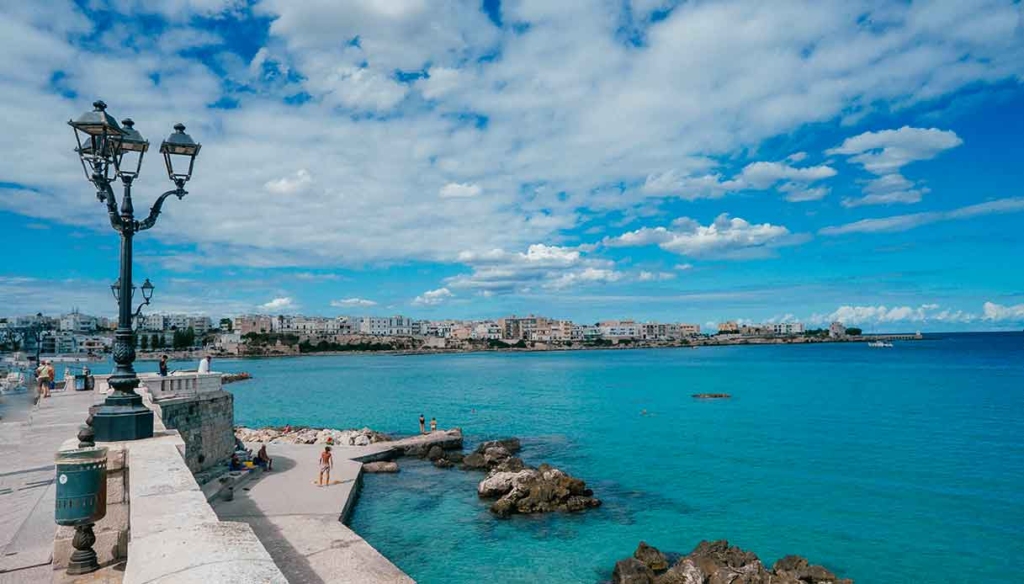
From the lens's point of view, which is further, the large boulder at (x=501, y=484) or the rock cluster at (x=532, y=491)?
the large boulder at (x=501, y=484)

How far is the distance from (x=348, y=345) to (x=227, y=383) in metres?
107

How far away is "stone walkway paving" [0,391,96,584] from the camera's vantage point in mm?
6497

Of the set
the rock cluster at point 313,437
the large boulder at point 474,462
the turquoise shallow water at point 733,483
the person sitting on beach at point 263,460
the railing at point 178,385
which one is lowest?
the turquoise shallow water at point 733,483

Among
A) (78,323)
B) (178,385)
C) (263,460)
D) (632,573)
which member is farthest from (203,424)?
(78,323)

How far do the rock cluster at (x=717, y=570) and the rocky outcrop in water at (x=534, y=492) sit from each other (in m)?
5.38

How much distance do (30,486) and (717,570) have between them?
13.1 metres

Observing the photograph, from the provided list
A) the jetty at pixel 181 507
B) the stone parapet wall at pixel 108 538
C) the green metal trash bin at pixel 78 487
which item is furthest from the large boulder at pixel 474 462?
the green metal trash bin at pixel 78 487

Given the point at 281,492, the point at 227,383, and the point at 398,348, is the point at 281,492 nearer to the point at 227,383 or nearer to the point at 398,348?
the point at 227,383

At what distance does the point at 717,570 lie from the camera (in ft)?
42.3

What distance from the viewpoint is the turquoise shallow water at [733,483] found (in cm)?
1596

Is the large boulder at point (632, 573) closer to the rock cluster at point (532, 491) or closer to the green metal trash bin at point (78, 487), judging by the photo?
the rock cluster at point (532, 491)

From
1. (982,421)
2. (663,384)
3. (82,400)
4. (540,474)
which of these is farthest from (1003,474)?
(663,384)

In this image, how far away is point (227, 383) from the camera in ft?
261

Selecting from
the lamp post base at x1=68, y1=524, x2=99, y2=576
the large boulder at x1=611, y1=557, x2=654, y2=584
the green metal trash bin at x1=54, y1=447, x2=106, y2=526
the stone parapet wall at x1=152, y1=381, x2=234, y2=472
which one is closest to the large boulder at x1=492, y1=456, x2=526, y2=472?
the large boulder at x1=611, y1=557, x2=654, y2=584
